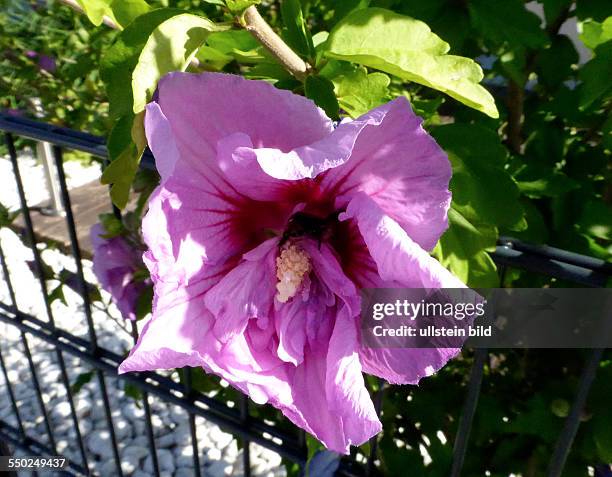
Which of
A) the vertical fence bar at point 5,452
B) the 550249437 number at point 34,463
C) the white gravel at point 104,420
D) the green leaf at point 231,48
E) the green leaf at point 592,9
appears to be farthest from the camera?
the white gravel at point 104,420

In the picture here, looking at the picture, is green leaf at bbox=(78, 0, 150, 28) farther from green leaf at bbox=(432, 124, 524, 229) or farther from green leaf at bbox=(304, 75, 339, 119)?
green leaf at bbox=(432, 124, 524, 229)

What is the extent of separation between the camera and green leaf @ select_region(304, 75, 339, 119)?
729 millimetres

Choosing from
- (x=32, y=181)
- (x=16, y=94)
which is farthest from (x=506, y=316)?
(x=32, y=181)

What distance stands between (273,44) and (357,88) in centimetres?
11

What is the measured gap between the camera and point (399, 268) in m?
0.60

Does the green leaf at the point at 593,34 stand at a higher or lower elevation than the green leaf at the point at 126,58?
lower

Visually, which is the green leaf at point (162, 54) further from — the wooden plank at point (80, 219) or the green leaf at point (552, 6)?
the wooden plank at point (80, 219)

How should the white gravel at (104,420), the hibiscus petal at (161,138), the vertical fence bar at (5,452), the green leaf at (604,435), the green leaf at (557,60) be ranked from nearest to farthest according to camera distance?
the hibiscus petal at (161,138) < the green leaf at (604,435) < the green leaf at (557,60) < the vertical fence bar at (5,452) < the white gravel at (104,420)

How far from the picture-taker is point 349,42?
0.72 meters

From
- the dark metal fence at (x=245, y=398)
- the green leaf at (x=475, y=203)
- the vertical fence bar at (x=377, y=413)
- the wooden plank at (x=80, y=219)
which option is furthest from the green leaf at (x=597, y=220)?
the wooden plank at (x=80, y=219)

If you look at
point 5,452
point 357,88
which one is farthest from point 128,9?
point 5,452

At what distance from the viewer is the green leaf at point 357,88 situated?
754 millimetres

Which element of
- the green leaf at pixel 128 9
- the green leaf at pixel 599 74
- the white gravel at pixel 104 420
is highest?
the green leaf at pixel 128 9

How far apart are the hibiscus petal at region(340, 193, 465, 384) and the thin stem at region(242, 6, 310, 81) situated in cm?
19
